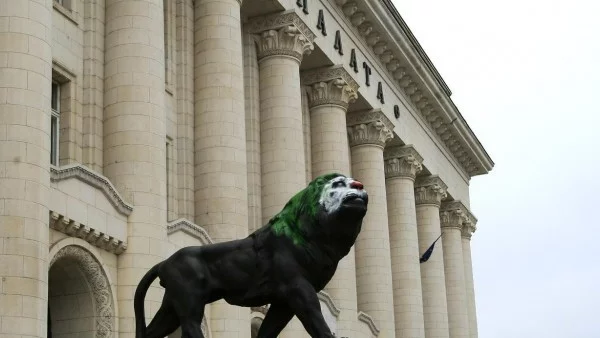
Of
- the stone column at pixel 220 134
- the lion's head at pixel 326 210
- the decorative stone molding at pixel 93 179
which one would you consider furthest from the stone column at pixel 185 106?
the lion's head at pixel 326 210

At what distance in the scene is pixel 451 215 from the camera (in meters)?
67.2

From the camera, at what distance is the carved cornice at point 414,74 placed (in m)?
49.1

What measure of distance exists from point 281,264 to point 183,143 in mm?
21775

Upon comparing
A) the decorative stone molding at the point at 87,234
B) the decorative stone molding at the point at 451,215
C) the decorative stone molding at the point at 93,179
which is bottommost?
the decorative stone molding at the point at 87,234

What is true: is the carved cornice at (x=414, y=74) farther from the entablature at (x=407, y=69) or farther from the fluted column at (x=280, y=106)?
the fluted column at (x=280, y=106)

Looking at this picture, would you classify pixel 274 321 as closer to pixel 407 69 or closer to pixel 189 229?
pixel 189 229

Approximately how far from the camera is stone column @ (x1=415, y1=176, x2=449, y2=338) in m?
58.5

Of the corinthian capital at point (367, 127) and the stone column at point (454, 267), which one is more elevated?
the corinthian capital at point (367, 127)

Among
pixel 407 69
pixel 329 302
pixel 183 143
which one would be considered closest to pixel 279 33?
pixel 183 143

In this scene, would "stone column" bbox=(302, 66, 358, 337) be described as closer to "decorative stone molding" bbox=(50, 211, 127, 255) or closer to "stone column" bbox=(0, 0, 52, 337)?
"decorative stone molding" bbox=(50, 211, 127, 255)

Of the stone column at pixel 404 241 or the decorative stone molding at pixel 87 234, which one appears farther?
the stone column at pixel 404 241

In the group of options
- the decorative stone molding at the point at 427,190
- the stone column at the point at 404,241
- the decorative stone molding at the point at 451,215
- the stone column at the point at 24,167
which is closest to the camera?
the stone column at the point at 24,167

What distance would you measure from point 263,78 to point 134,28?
36.5 ft

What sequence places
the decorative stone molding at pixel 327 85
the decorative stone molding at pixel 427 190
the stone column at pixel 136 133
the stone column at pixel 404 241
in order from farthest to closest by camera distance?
the decorative stone molding at pixel 427 190, the stone column at pixel 404 241, the decorative stone molding at pixel 327 85, the stone column at pixel 136 133
